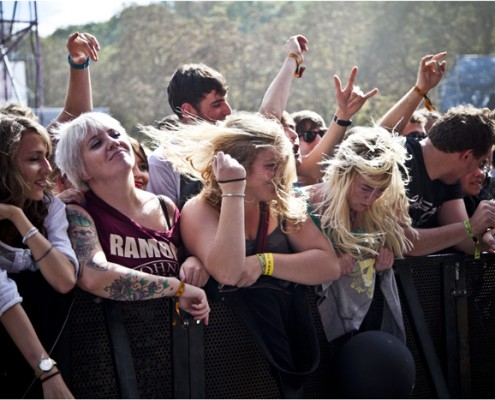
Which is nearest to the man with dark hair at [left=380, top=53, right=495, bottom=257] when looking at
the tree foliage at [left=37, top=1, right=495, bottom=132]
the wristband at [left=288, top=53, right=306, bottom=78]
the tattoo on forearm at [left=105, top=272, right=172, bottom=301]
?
the wristband at [left=288, top=53, right=306, bottom=78]

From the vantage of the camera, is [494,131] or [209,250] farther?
[494,131]

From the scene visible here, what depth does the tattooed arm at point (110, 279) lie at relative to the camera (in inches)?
122

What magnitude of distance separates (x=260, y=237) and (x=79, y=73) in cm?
139

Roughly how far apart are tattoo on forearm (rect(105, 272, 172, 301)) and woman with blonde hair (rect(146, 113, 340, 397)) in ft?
0.80

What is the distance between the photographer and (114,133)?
3447mm

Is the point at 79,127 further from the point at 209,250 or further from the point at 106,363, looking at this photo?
the point at 106,363

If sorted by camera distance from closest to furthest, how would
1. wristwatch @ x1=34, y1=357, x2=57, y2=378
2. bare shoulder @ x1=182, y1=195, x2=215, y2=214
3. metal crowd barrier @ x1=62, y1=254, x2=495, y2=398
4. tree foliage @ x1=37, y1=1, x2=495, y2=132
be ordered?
wristwatch @ x1=34, y1=357, x2=57, y2=378
metal crowd barrier @ x1=62, y1=254, x2=495, y2=398
bare shoulder @ x1=182, y1=195, x2=215, y2=214
tree foliage @ x1=37, y1=1, x2=495, y2=132

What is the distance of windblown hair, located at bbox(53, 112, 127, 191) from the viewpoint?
3.37 meters

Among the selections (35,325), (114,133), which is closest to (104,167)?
(114,133)

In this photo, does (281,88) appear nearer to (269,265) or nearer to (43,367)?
(269,265)

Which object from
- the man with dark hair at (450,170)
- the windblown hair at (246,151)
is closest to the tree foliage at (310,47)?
the man with dark hair at (450,170)

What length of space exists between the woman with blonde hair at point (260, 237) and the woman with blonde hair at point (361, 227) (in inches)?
5.8

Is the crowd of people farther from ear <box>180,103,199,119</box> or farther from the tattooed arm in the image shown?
ear <box>180,103,199,119</box>

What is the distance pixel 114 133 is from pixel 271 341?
115 centimetres
